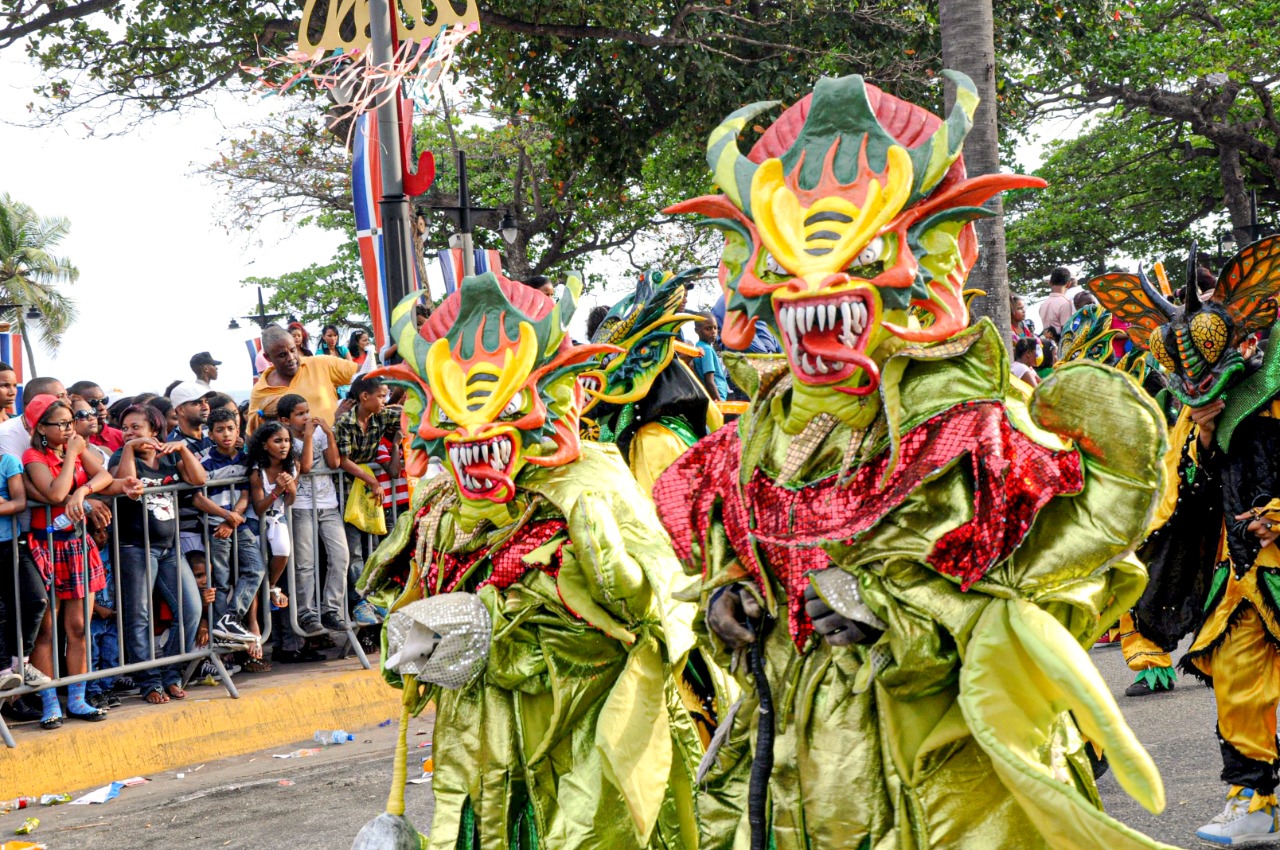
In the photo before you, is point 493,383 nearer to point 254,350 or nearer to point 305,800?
point 305,800

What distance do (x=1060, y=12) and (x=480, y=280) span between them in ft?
35.2

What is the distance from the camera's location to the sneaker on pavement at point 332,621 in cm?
920

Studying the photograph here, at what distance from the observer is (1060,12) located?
1365 centimetres

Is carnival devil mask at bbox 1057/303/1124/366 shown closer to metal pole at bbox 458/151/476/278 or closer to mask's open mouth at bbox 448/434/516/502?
mask's open mouth at bbox 448/434/516/502

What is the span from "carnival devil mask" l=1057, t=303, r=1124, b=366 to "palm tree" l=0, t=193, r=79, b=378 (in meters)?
37.3

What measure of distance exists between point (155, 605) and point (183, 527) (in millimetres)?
466

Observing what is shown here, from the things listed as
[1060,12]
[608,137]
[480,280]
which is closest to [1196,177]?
[1060,12]

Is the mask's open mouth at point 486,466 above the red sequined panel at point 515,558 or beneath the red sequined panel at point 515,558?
above

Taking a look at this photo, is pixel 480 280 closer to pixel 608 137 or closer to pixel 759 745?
pixel 759 745

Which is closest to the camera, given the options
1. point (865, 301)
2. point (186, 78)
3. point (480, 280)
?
point (865, 301)

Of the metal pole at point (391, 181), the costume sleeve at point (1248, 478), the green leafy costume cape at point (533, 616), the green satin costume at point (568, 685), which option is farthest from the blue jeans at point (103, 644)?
the costume sleeve at point (1248, 478)

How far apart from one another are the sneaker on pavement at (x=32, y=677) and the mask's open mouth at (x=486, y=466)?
4.03 meters

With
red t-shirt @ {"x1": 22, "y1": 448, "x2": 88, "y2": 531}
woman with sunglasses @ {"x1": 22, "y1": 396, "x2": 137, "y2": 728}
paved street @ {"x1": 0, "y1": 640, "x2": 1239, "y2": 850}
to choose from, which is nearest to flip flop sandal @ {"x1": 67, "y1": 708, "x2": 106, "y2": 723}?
woman with sunglasses @ {"x1": 22, "y1": 396, "x2": 137, "y2": 728}

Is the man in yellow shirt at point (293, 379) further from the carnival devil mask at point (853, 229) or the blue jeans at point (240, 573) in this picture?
the carnival devil mask at point (853, 229)
